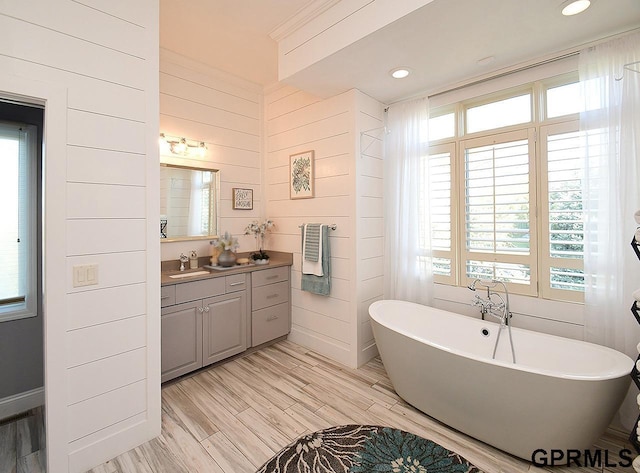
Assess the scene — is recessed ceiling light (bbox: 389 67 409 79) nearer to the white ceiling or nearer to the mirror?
the white ceiling

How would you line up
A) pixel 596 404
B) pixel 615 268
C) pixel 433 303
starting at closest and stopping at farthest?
pixel 596 404 → pixel 615 268 → pixel 433 303

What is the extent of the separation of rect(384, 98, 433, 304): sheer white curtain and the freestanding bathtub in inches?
19.7

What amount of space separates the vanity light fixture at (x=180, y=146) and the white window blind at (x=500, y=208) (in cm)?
259

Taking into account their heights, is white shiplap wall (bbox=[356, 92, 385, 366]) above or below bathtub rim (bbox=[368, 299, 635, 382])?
above

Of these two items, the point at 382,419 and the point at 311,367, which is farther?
the point at 311,367

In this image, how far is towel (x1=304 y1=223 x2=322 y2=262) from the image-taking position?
3.01 metres

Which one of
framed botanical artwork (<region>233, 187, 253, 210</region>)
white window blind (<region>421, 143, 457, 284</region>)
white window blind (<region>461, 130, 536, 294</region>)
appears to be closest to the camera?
white window blind (<region>461, 130, 536, 294</region>)

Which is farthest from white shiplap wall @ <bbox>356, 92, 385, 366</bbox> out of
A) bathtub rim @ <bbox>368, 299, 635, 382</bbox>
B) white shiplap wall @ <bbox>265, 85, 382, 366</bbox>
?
bathtub rim @ <bbox>368, 299, 635, 382</bbox>

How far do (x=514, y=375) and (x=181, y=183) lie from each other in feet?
10.1

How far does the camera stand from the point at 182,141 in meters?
2.94

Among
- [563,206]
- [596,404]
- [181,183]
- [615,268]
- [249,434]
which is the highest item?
[181,183]

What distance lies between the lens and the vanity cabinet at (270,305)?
3.10 meters

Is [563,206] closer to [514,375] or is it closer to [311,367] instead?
[514,375]

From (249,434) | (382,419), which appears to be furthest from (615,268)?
(249,434)
